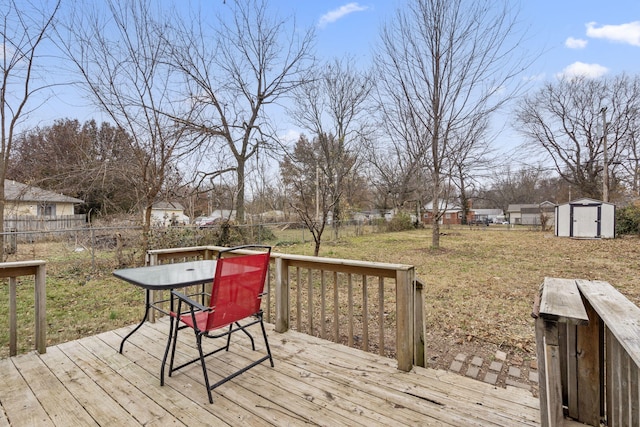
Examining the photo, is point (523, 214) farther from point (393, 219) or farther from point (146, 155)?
point (146, 155)

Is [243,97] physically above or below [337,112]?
below

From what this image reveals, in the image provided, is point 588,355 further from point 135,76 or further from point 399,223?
point 399,223

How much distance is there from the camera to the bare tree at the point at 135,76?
18.4ft

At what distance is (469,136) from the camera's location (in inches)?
391

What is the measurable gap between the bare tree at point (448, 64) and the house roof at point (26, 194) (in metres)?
9.71

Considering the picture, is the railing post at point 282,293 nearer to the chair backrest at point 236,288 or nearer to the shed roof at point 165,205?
the chair backrest at point 236,288

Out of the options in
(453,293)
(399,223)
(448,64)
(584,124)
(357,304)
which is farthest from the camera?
Answer: (399,223)

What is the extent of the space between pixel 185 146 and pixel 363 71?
7.80 meters

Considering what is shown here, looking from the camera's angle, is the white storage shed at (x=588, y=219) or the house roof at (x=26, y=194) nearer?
the house roof at (x=26, y=194)

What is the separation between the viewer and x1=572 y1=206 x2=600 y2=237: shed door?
13.7m

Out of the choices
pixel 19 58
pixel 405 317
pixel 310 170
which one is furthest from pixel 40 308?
pixel 310 170

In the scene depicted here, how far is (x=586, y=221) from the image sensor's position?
45.9 feet

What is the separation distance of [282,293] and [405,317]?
124 cm

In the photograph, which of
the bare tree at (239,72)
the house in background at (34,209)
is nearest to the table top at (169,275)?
the bare tree at (239,72)
